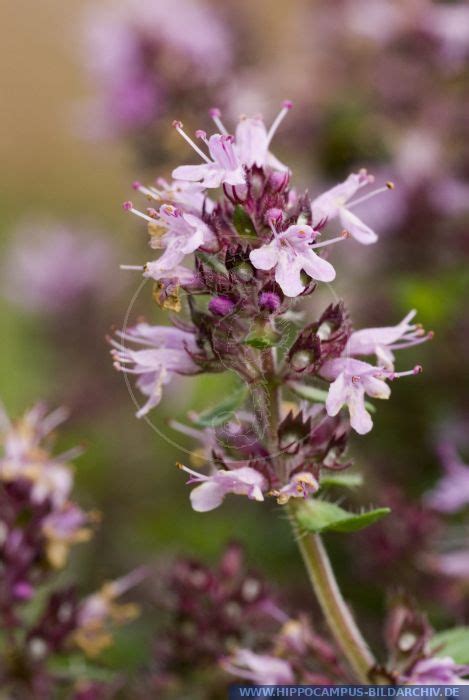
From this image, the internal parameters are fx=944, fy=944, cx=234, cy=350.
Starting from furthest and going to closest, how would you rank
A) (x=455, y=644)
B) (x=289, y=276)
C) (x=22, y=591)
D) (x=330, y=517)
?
→ (x=22, y=591) < (x=455, y=644) < (x=330, y=517) < (x=289, y=276)

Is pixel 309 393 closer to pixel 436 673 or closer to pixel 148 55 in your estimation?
pixel 436 673

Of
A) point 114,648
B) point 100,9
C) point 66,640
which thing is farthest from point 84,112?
point 66,640

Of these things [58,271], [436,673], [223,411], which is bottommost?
[436,673]

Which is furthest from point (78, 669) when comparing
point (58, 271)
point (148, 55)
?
point (58, 271)

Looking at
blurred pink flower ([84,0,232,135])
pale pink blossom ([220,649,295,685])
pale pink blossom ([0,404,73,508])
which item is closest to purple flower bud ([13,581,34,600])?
pale pink blossom ([0,404,73,508])

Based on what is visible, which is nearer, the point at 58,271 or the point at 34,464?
the point at 34,464

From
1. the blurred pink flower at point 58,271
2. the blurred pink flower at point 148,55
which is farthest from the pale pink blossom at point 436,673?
the blurred pink flower at point 58,271

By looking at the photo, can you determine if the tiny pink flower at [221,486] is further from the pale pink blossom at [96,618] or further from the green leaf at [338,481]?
the pale pink blossom at [96,618]
